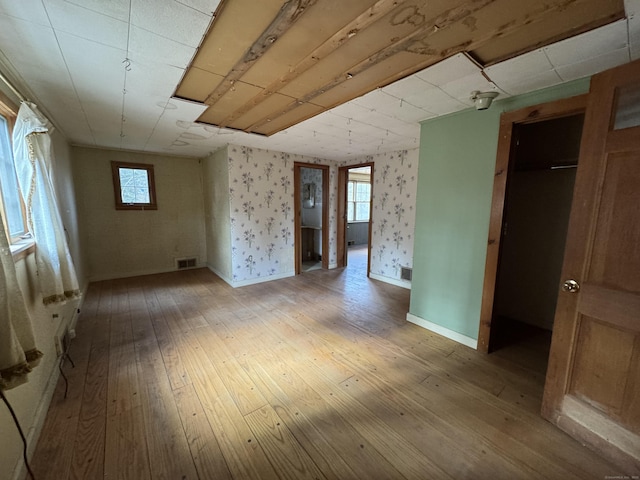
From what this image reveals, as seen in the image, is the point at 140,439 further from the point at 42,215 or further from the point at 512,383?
the point at 512,383

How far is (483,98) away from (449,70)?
21.2 inches

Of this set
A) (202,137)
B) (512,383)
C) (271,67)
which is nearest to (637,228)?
(512,383)

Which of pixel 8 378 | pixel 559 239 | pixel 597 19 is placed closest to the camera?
pixel 8 378

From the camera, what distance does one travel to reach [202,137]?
129 inches

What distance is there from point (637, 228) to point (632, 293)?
1.03 ft

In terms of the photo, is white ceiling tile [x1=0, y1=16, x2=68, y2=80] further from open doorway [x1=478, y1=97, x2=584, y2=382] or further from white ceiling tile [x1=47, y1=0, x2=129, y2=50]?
open doorway [x1=478, y1=97, x2=584, y2=382]

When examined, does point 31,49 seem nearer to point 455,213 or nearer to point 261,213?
point 261,213

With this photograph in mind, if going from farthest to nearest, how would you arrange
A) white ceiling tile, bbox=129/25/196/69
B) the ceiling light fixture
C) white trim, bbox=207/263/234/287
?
white trim, bbox=207/263/234/287 < the ceiling light fixture < white ceiling tile, bbox=129/25/196/69

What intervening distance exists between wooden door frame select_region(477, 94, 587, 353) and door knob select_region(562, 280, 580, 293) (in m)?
0.70

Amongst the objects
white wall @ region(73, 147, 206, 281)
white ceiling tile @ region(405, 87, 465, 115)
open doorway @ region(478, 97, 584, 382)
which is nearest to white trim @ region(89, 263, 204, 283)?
white wall @ region(73, 147, 206, 281)

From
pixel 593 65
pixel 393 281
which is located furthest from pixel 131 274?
pixel 593 65

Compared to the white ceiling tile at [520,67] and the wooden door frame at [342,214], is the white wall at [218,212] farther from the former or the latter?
the white ceiling tile at [520,67]

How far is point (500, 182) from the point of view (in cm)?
206

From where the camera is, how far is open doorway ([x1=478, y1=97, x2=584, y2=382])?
6.92 feet
